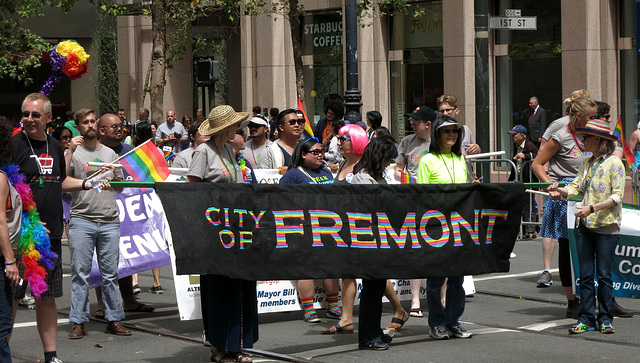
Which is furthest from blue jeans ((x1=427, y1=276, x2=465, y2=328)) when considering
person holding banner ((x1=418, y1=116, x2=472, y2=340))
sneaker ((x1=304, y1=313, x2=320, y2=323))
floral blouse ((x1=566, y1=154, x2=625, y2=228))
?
sneaker ((x1=304, y1=313, x2=320, y2=323))

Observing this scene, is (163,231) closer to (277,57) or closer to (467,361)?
(467,361)

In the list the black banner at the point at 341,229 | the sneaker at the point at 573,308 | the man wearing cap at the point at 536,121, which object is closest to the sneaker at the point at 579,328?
the sneaker at the point at 573,308

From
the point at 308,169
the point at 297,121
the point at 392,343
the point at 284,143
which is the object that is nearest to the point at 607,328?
the point at 392,343

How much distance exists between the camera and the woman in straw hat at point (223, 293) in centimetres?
716

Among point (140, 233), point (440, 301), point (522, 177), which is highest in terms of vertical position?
point (522, 177)

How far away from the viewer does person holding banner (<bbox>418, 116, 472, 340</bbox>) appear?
7977mm

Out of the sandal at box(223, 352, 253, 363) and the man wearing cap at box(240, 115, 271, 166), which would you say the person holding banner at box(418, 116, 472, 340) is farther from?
the man wearing cap at box(240, 115, 271, 166)

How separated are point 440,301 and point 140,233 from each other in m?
3.29

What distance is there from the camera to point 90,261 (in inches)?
335

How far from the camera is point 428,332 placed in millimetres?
8547

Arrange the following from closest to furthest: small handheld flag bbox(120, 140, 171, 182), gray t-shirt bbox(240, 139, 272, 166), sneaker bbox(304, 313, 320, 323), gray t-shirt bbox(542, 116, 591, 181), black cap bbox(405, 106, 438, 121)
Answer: small handheld flag bbox(120, 140, 171, 182) < sneaker bbox(304, 313, 320, 323) < gray t-shirt bbox(542, 116, 591, 181) < black cap bbox(405, 106, 438, 121) < gray t-shirt bbox(240, 139, 272, 166)

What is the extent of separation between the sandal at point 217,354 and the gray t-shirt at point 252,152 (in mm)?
4270

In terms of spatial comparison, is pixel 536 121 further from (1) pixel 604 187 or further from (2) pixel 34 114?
(2) pixel 34 114

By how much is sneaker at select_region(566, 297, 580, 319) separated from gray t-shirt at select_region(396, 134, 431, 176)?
1987 mm
